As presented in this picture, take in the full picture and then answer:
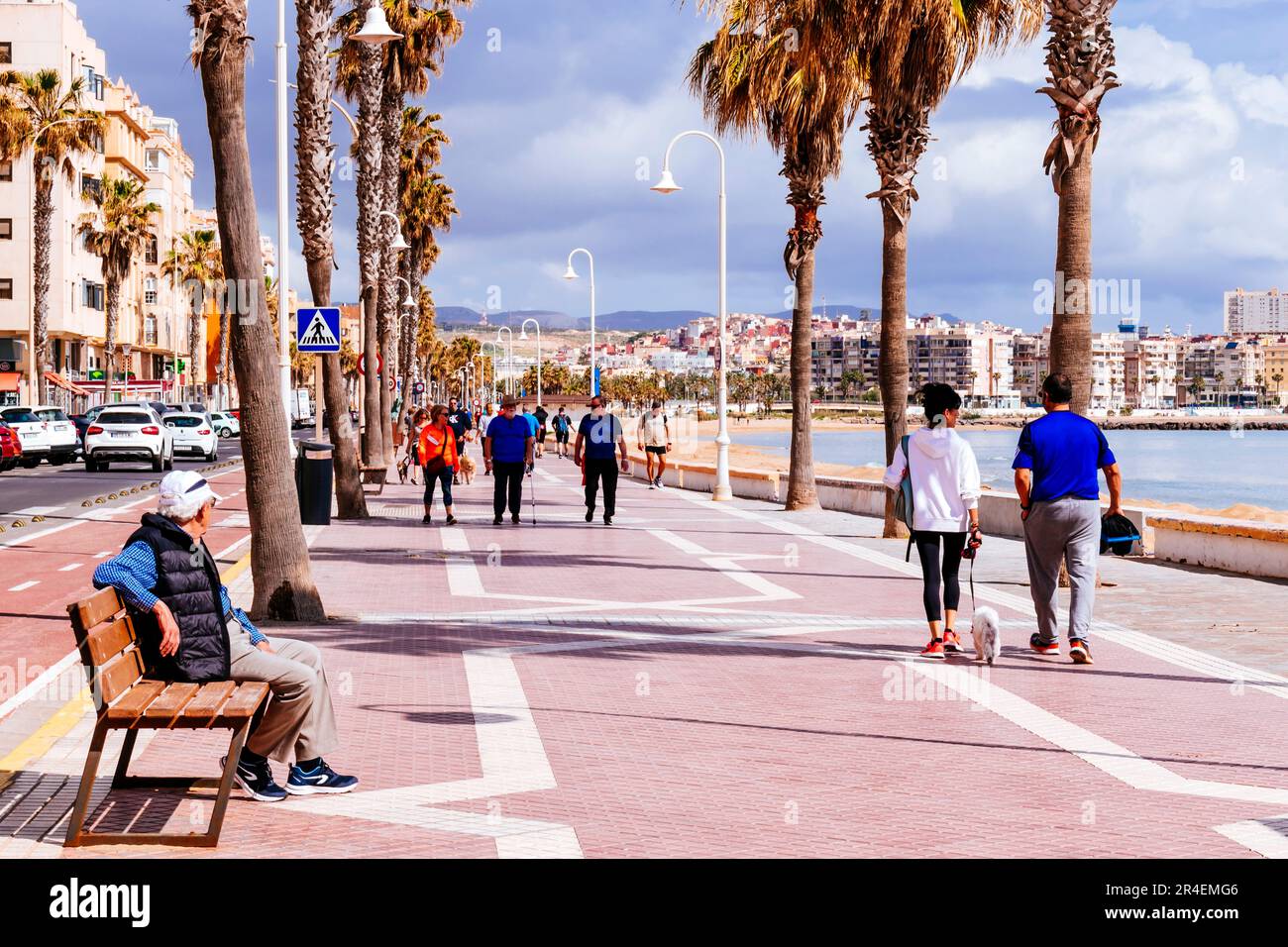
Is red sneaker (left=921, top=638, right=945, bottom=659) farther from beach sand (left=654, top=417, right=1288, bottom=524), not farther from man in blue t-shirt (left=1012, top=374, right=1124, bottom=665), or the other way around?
beach sand (left=654, top=417, right=1288, bottom=524)

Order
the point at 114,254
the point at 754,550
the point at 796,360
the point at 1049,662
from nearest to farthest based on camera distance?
the point at 1049,662 < the point at 754,550 < the point at 796,360 < the point at 114,254

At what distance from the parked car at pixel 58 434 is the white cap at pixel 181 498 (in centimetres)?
4029

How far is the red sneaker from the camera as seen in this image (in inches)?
424

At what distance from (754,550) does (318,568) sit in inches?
223

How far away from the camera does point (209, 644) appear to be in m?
6.47

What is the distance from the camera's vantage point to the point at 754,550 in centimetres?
1953

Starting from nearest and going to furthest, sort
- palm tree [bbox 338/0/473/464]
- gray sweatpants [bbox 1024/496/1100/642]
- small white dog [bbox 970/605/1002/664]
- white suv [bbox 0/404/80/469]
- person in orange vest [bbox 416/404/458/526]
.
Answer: small white dog [bbox 970/605/1002/664], gray sweatpants [bbox 1024/496/1100/642], person in orange vest [bbox 416/404/458/526], palm tree [bbox 338/0/473/464], white suv [bbox 0/404/80/469]

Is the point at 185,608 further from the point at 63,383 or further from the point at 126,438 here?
the point at 63,383

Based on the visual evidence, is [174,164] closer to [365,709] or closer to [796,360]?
[796,360]

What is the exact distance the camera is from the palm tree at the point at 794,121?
25.4 m

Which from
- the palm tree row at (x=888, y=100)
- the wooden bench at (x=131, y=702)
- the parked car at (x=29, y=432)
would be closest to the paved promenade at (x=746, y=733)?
the wooden bench at (x=131, y=702)

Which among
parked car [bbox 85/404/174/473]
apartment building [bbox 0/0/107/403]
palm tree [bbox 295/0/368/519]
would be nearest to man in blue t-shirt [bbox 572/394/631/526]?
palm tree [bbox 295/0/368/519]

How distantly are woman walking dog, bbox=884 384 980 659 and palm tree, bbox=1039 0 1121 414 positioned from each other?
458cm
